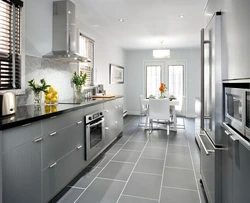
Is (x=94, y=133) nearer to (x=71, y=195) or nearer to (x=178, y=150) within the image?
(x=71, y=195)

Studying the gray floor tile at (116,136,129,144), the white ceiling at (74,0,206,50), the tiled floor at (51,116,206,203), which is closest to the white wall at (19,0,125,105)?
the white ceiling at (74,0,206,50)

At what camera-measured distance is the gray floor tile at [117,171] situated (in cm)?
275

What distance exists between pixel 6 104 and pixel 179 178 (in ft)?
7.08

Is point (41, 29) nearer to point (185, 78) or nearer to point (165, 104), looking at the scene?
point (165, 104)

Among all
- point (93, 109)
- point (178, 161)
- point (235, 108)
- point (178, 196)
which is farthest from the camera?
point (178, 161)

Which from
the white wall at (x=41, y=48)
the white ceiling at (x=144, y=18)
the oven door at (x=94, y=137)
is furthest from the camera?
the white ceiling at (x=144, y=18)

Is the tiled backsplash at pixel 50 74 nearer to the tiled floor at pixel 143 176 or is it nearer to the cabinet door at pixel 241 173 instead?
the tiled floor at pixel 143 176

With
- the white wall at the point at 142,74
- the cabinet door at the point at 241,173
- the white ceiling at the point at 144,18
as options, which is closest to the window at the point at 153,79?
the white wall at the point at 142,74

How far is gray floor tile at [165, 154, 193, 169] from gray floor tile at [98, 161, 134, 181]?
623 mm

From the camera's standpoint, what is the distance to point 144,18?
13.2 feet

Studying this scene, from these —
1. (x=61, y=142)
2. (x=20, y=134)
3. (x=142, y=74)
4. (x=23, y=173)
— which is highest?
(x=142, y=74)

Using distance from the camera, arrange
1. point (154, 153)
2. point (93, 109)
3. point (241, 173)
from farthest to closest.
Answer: point (154, 153), point (93, 109), point (241, 173)

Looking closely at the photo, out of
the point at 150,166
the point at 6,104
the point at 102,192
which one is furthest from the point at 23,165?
the point at 150,166

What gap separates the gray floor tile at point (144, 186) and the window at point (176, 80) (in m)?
5.43
